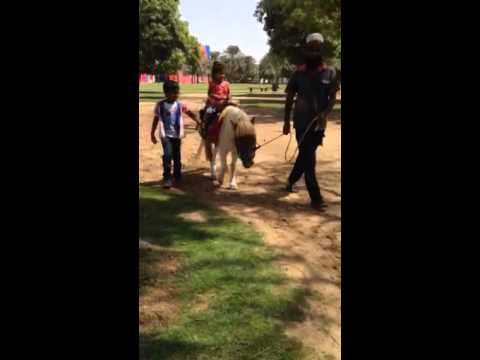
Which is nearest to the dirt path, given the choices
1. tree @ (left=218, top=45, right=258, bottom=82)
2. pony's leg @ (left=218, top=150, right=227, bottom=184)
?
pony's leg @ (left=218, top=150, right=227, bottom=184)

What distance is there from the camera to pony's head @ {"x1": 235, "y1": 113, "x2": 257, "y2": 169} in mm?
7285

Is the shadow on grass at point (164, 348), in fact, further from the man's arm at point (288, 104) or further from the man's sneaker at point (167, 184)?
the man's sneaker at point (167, 184)

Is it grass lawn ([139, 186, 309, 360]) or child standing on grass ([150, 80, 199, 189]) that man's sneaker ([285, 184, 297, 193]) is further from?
child standing on grass ([150, 80, 199, 189])

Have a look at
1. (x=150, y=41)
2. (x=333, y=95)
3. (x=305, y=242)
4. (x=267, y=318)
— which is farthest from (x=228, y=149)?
(x=150, y=41)

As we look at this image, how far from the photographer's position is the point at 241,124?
7.34 meters

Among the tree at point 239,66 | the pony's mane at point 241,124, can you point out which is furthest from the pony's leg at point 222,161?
the tree at point 239,66

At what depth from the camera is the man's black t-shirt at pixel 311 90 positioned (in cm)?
662

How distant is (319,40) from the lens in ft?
20.7

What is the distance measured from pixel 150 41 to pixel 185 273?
1349 inches

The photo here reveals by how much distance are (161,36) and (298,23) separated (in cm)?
1500

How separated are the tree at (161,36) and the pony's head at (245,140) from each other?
1164 inches

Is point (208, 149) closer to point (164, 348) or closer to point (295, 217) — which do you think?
point (295, 217)

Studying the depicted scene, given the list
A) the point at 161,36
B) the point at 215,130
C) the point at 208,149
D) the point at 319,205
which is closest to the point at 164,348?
the point at 319,205
